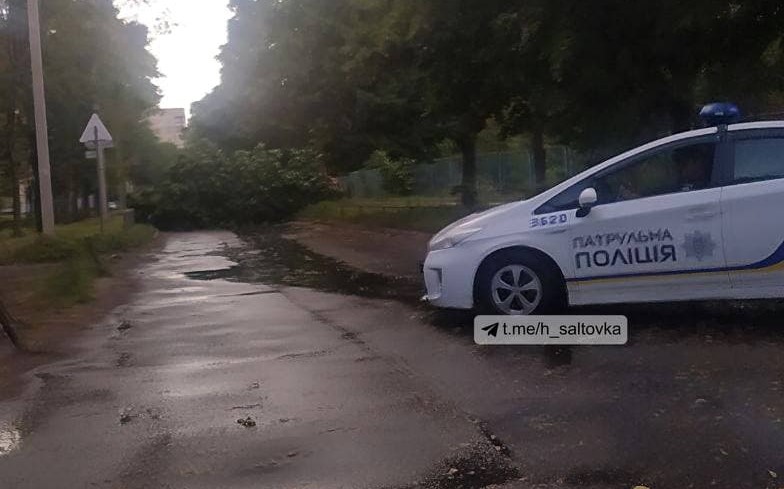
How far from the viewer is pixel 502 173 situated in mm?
31250

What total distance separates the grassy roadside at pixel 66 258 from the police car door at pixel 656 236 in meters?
6.92

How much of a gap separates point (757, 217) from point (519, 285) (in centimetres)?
200

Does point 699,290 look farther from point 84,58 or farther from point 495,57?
point 84,58

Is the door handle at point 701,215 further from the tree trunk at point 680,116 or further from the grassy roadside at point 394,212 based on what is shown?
the grassy roadside at point 394,212

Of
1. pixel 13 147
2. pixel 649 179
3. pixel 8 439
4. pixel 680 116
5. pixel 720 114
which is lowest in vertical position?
pixel 8 439

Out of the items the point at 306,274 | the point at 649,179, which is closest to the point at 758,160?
the point at 649,179

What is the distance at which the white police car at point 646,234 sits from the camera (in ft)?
24.3

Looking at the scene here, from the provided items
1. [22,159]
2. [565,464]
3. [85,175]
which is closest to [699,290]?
[565,464]

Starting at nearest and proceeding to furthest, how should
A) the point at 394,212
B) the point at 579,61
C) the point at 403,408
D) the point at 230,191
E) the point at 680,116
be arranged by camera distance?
the point at 403,408, the point at 579,61, the point at 680,116, the point at 394,212, the point at 230,191

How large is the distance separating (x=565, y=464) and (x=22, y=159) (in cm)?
3678

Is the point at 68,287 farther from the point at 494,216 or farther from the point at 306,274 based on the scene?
the point at 494,216

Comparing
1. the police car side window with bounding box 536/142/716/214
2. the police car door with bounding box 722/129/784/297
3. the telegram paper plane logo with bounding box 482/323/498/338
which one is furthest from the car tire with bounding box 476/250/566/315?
the police car door with bounding box 722/129/784/297

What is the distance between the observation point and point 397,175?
36594 millimetres

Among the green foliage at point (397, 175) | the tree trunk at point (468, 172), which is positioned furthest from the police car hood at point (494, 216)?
the green foliage at point (397, 175)
